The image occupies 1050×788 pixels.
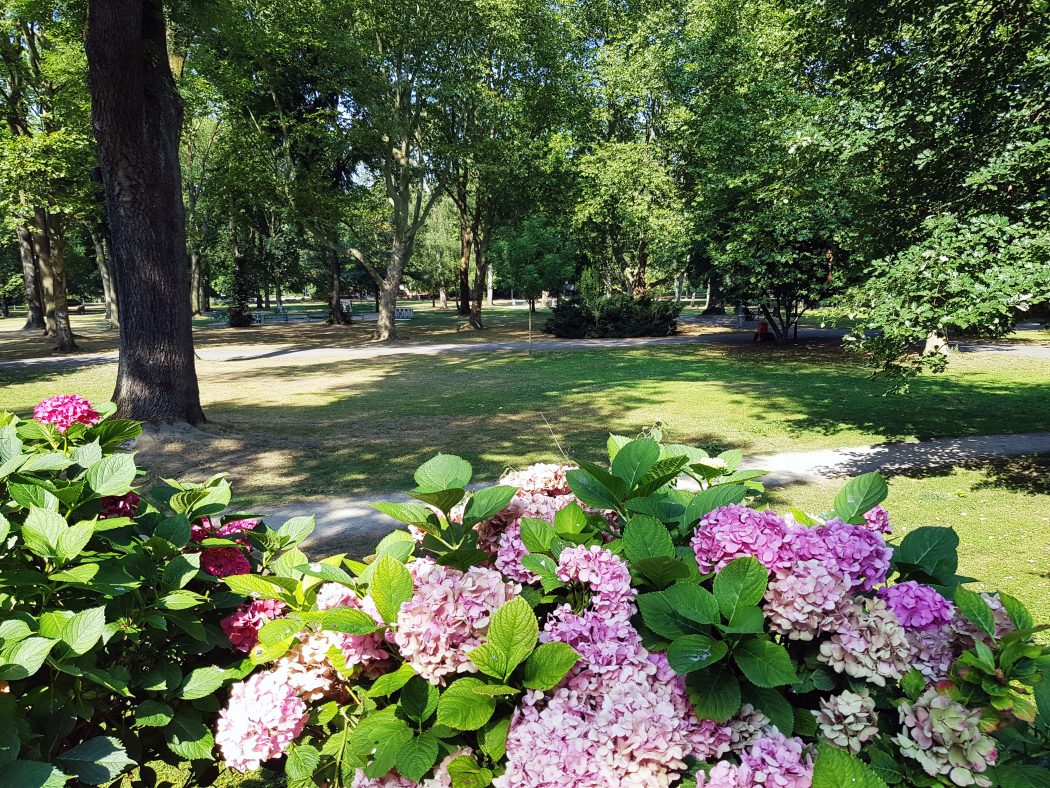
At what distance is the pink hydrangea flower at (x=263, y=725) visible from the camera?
1.30 m

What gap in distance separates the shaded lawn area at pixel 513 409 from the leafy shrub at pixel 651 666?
11.9 ft

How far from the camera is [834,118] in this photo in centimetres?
760

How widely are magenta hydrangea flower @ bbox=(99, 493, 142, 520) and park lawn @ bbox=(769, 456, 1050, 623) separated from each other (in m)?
5.00

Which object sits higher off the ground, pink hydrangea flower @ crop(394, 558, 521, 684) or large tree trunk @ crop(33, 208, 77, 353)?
large tree trunk @ crop(33, 208, 77, 353)

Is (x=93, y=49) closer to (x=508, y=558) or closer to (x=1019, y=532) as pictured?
(x=508, y=558)

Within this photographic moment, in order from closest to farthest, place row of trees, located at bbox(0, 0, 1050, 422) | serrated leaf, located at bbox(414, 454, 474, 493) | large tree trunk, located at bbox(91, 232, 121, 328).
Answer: serrated leaf, located at bbox(414, 454, 474, 493)
row of trees, located at bbox(0, 0, 1050, 422)
large tree trunk, located at bbox(91, 232, 121, 328)

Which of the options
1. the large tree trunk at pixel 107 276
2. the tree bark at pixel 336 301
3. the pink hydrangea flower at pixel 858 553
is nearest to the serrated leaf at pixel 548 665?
the pink hydrangea flower at pixel 858 553

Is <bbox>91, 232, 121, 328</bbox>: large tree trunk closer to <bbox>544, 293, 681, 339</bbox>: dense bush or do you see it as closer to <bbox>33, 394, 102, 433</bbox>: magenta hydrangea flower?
<bbox>544, 293, 681, 339</bbox>: dense bush

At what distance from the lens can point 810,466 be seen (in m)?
8.26

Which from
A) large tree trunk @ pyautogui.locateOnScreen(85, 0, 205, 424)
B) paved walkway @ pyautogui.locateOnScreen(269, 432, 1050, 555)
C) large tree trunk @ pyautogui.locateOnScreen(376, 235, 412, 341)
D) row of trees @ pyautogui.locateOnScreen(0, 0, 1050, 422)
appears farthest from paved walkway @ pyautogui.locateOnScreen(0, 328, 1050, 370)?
paved walkway @ pyautogui.locateOnScreen(269, 432, 1050, 555)

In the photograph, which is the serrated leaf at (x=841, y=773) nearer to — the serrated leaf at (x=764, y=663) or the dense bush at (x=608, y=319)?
the serrated leaf at (x=764, y=663)

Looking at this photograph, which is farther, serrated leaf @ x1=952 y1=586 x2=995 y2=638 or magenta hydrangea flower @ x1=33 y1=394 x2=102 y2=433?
magenta hydrangea flower @ x1=33 y1=394 x2=102 y2=433

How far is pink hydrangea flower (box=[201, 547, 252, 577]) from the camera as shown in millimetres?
1650

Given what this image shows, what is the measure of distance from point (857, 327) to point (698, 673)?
7.11 m
